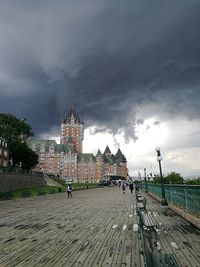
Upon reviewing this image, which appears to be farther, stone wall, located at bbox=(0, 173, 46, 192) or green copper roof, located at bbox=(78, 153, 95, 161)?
green copper roof, located at bbox=(78, 153, 95, 161)

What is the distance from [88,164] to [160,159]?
16155 cm

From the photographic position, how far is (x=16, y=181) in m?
56.8

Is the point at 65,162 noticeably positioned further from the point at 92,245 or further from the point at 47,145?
the point at 92,245

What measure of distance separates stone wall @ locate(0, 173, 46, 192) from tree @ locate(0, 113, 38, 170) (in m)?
10.4

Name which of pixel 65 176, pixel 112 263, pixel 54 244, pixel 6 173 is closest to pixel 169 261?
pixel 112 263

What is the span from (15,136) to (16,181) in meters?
27.9

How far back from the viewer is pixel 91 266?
623 centimetres

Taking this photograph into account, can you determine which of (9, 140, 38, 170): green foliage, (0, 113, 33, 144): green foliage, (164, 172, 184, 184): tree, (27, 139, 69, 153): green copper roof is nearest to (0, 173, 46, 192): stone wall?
(9, 140, 38, 170): green foliage

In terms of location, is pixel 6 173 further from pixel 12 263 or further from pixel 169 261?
pixel 169 261

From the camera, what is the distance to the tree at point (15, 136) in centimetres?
7806

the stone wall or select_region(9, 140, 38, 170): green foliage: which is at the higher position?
select_region(9, 140, 38, 170): green foliage

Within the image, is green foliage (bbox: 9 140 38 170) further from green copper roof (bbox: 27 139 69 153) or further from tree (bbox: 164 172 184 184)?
green copper roof (bbox: 27 139 69 153)

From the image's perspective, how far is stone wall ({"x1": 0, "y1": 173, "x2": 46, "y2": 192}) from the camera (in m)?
50.0

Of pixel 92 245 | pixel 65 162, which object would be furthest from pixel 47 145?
pixel 92 245
